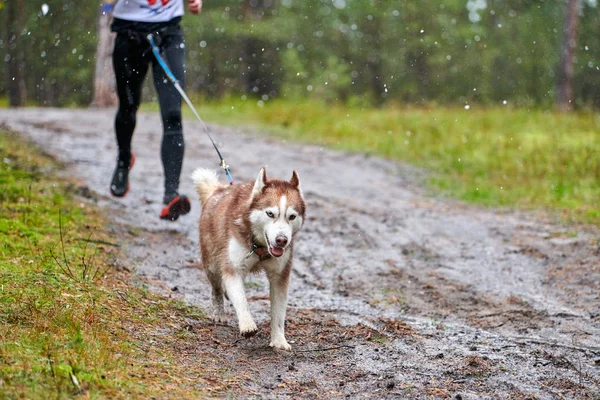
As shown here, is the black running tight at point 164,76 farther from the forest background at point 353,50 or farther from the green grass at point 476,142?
the forest background at point 353,50

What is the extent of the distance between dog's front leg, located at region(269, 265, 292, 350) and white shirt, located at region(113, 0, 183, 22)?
9.43 ft

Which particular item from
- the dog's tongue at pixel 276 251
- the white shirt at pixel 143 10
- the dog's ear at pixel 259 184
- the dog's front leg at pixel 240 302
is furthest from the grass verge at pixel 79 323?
the white shirt at pixel 143 10

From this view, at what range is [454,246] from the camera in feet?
23.6

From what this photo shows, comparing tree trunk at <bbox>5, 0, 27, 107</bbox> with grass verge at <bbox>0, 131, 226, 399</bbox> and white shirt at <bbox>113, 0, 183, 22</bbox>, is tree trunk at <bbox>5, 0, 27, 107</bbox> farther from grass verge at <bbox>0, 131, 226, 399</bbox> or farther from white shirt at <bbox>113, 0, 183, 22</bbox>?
grass verge at <bbox>0, 131, 226, 399</bbox>

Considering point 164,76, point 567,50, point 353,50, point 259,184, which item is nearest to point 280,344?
point 259,184

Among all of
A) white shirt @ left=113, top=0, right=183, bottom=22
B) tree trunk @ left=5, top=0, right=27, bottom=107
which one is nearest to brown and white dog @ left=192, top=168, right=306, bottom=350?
white shirt @ left=113, top=0, right=183, bottom=22

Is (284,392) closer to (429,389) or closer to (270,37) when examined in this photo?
(429,389)

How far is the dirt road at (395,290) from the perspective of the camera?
153 inches

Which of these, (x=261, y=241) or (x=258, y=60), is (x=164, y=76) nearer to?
(x=261, y=241)

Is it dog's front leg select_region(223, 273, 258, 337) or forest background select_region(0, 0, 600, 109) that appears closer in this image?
dog's front leg select_region(223, 273, 258, 337)

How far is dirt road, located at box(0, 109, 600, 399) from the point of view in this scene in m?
3.89

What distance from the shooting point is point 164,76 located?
624 cm

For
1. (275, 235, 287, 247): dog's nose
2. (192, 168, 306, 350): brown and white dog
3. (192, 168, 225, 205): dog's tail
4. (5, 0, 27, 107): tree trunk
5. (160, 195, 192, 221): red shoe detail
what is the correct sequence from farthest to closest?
(5, 0, 27, 107): tree trunk
(160, 195, 192, 221): red shoe detail
(192, 168, 225, 205): dog's tail
(192, 168, 306, 350): brown and white dog
(275, 235, 287, 247): dog's nose

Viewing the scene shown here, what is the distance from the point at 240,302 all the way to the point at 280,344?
35cm
